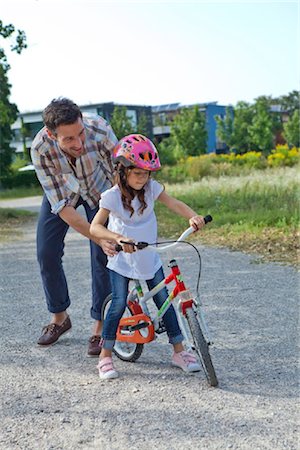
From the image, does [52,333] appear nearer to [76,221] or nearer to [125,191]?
[76,221]

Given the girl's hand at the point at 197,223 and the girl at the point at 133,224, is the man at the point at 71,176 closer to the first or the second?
the girl at the point at 133,224

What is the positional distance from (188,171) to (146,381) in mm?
19172

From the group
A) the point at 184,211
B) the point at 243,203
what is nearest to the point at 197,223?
the point at 184,211

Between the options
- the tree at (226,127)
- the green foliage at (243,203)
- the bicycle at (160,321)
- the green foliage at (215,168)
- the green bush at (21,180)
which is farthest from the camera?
the tree at (226,127)

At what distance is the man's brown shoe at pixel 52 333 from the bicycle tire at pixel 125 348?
544 millimetres

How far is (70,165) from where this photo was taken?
4066mm

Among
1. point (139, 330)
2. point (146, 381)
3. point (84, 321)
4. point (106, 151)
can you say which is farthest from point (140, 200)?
point (84, 321)

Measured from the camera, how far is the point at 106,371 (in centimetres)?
378

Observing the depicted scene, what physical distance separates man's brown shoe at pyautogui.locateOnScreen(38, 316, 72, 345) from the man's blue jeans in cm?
13

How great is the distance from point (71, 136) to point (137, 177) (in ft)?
1.77

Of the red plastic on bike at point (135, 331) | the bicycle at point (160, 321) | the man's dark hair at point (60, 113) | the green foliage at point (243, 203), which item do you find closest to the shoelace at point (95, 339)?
the bicycle at point (160, 321)

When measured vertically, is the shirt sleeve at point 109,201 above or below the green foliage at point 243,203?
above

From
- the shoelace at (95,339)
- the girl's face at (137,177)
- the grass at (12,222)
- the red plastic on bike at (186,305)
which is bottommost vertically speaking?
the grass at (12,222)

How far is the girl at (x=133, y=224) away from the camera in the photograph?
3.51 meters
